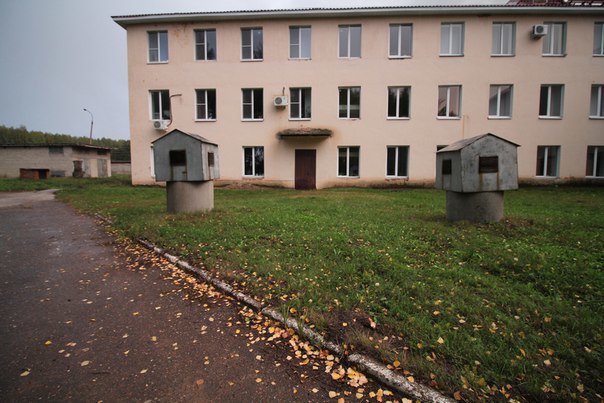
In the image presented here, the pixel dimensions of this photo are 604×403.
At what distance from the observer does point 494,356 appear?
2609 millimetres

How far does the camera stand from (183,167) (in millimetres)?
8602

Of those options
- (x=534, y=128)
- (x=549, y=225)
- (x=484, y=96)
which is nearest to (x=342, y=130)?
(x=484, y=96)

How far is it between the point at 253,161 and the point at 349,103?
6901 mm

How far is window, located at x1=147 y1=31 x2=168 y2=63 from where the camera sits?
1947 cm

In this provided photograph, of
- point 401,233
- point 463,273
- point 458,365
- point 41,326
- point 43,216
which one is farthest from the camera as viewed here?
point 43,216

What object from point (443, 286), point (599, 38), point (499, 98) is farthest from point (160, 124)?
point (599, 38)

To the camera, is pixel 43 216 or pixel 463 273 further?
pixel 43 216

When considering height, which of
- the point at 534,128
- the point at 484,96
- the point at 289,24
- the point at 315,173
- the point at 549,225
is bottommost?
the point at 549,225

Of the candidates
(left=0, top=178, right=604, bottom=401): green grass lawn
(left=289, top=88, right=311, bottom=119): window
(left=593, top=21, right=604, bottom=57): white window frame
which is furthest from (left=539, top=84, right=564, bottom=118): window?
(left=289, top=88, right=311, bottom=119): window

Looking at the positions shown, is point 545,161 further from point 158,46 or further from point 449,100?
point 158,46

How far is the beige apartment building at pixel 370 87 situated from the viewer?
18.0 m

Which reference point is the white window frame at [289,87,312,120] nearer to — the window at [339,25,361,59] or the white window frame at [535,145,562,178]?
the window at [339,25,361,59]

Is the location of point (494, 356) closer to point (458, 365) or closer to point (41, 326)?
point (458, 365)

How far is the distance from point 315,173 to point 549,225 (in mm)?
13081
